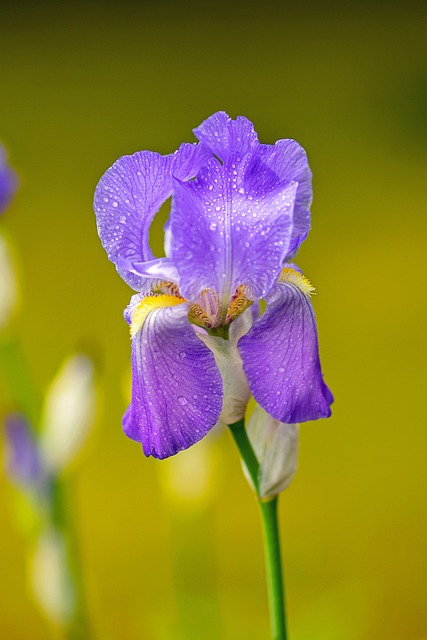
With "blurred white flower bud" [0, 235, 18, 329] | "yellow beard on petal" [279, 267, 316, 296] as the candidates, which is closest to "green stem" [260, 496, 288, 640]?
"yellow beard on petal" [279, 267, 316, 296]

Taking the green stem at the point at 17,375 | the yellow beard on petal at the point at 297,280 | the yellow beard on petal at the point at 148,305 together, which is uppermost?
the yellow beard on petal at the point at 297,280

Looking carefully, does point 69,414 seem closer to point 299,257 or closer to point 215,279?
point 215,279

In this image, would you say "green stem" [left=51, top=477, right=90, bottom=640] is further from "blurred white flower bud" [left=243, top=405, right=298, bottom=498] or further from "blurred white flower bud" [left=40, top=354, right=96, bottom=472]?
"blurred white flower bud" [left=243, top=405, right=298, bottom=498]

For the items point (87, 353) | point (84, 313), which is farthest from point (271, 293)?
point (84, 313)

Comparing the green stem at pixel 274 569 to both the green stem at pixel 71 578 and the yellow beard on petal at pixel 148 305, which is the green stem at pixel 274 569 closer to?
the yellow beard on petal at pixel 148 305

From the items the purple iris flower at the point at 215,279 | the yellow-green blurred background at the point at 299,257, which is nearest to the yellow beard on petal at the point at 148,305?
the purple iris flower at the point at 215,279

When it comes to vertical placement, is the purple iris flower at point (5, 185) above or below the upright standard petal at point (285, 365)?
above
